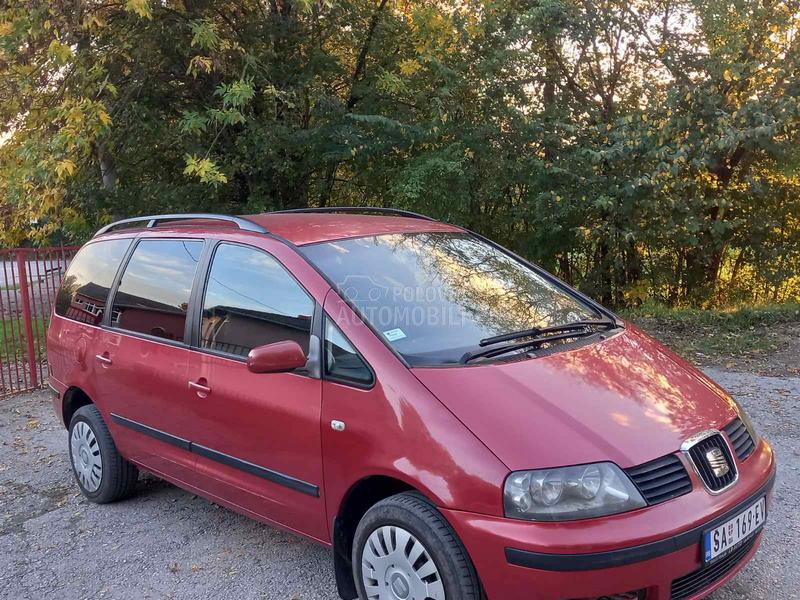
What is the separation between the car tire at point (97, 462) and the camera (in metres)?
4.25

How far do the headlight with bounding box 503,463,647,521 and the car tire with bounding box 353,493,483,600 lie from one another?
0.98ft

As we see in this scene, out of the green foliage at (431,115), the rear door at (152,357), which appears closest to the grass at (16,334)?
the green foliage at (431,115)

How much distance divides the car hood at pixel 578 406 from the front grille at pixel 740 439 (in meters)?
0.03

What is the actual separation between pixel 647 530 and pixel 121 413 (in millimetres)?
3098

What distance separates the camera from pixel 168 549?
369 centimetres

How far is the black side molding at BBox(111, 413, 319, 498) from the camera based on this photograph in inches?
118

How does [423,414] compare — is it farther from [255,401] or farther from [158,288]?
[158,288]

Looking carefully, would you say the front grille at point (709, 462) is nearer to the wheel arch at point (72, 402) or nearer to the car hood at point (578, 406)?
the car hood at point (578, 406)

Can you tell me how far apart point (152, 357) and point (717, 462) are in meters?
2.88

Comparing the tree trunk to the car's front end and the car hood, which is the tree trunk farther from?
the car hood

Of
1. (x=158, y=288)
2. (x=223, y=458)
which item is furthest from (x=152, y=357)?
(x=223, y=458)

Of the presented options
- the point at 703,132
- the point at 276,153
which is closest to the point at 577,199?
the point at 703,132

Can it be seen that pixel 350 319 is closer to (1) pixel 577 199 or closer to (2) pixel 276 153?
(2) pixel 276 153

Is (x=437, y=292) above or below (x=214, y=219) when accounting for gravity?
below
